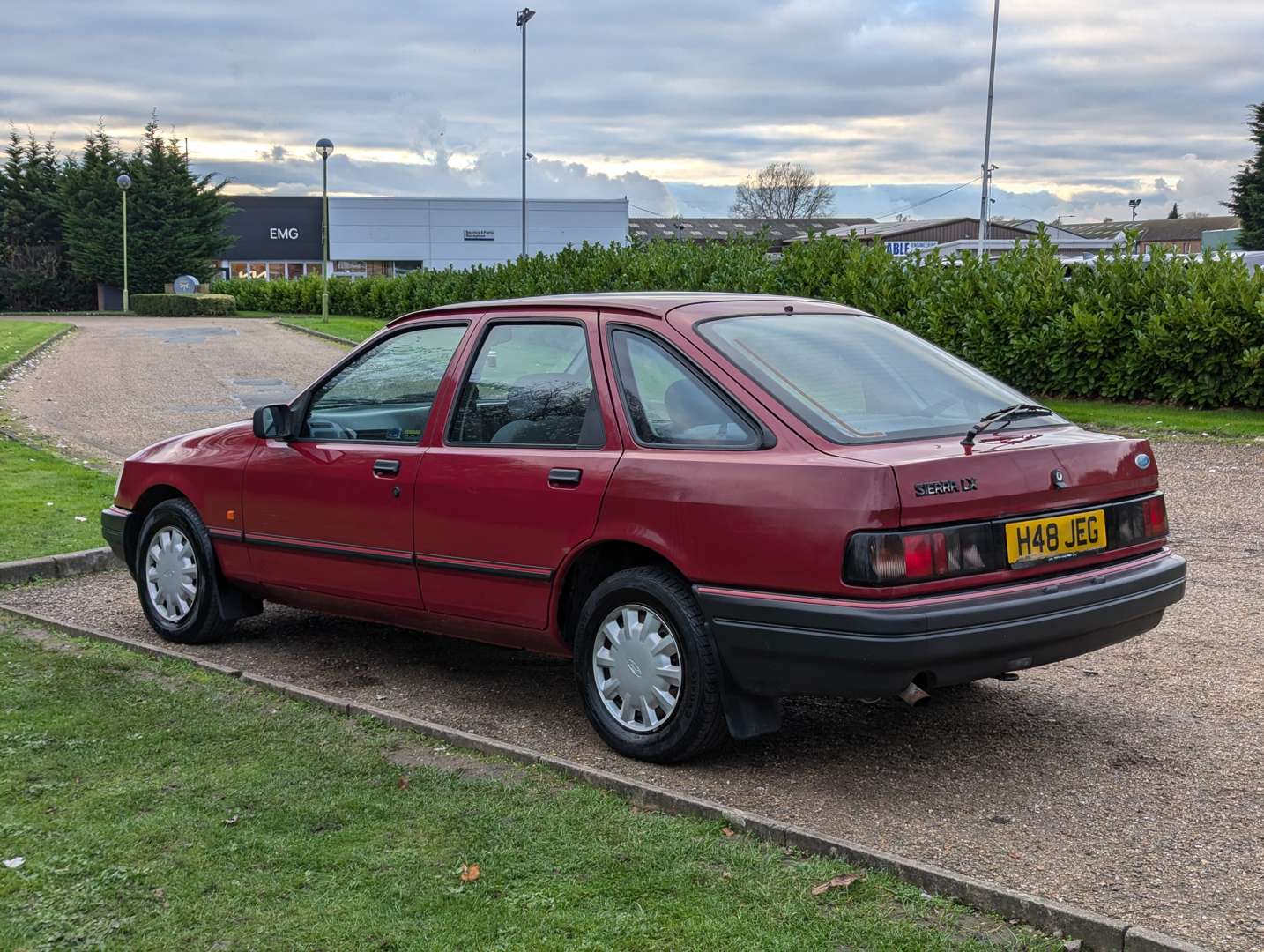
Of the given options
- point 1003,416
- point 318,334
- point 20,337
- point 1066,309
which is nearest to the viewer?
point 1003,416

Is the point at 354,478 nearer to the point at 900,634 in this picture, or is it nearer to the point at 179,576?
the point at 179,576

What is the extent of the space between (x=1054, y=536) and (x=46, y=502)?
8.35m

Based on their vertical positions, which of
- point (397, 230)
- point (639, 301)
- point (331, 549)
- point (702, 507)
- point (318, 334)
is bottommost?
point (331, 549)

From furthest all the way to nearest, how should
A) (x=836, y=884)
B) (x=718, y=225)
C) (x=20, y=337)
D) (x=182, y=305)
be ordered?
(x=718, y=225) < (x=182, y=305) < (x=20, y=337) < (x=836, y=884)

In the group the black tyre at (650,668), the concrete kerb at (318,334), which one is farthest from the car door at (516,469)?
the concrete kerb at (318,334)

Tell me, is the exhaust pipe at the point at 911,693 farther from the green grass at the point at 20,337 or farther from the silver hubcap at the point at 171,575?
the green grass at the point at 20,337

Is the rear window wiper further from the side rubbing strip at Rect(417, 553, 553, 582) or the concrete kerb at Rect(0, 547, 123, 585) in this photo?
the concrete kerb at Rect(0, 547, 123, 585)

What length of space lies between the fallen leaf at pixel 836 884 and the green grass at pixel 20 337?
70.1ft

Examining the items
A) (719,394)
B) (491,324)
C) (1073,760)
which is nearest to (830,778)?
(1073,760)

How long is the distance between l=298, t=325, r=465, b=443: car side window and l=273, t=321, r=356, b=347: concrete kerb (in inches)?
959

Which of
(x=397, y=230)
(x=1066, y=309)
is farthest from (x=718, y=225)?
(x=1066, y=309)

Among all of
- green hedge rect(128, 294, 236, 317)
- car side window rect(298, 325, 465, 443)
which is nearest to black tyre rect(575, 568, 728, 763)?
car side window rect(298, 325, 465, 443)

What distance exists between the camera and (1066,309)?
1664 cm

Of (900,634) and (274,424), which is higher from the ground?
(274,424)
